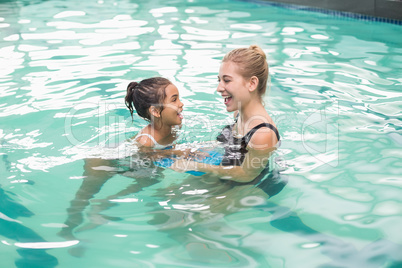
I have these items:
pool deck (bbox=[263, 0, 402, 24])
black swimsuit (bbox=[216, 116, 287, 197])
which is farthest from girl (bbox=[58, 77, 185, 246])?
pool deck (bbox=[263, 0, 402, 24])

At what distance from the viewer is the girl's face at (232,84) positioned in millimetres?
3764

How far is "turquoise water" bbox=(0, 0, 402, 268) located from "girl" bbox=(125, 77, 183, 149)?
264 millimetres

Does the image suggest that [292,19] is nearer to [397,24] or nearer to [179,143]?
[397,24]

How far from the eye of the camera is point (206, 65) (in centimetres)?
656

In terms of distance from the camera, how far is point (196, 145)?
4.13m

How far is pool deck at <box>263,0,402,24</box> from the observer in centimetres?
835

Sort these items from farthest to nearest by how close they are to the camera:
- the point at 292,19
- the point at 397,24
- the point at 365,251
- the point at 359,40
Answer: the point at 292,19 → the point at 397,24 → the point at 359,40 → the point at 365,251

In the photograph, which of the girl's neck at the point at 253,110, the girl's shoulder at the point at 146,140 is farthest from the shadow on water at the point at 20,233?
the girl's neck at the point at 253,110

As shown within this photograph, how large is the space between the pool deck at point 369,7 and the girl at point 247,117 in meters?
5.57

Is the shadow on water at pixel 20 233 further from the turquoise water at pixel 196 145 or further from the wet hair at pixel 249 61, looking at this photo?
the wet hair at pixel 249 61

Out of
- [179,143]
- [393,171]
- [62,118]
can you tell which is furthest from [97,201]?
[393,171]

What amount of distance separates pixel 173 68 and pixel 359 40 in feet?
10.3

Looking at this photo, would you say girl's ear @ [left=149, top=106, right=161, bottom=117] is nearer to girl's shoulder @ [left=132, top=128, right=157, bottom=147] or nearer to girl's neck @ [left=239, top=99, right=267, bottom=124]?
girl's shoulder @ [left=132, top=128, right=157, bottom=147]

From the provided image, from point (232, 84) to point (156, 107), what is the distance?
0.66 meters
